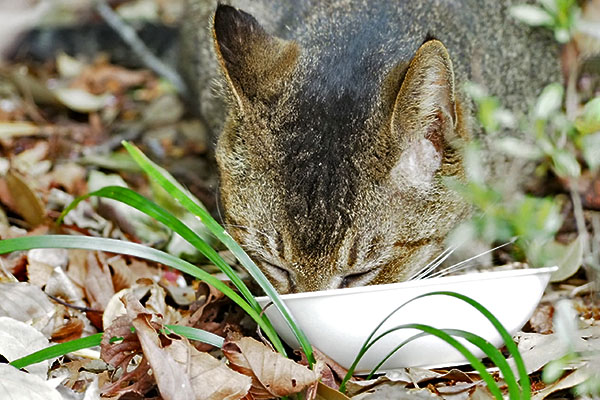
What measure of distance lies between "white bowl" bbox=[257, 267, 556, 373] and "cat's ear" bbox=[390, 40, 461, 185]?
1.75 ft

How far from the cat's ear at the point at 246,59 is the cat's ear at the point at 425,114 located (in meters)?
0.53

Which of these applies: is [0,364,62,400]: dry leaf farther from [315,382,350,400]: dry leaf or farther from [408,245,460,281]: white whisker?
[408,245,460,281]: white whisker

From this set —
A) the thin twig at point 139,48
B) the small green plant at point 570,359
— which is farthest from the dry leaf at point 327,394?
the thin twig at point 139,48

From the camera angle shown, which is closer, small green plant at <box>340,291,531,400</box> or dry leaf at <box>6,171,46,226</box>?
small green plant at <box>340,291,531,400</box>

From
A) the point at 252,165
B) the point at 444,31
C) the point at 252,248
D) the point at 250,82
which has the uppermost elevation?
the point at 444,31

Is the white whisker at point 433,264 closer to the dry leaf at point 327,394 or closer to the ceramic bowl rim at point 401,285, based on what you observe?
the ceramic bowl rim at point 401,285

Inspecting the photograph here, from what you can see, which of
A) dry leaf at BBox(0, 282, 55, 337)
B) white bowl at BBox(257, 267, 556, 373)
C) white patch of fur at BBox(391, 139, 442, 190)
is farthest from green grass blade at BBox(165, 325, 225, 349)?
white patch of fur at BBox(391, 139, 442, 190)

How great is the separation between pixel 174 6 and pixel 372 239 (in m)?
4.81

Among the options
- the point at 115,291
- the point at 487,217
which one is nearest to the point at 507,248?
the point at 487,217

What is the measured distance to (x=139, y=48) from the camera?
596 cm

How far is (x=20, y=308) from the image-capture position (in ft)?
10.0

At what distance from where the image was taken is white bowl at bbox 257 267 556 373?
106 inches

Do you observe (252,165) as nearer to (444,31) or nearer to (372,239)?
(372,239)

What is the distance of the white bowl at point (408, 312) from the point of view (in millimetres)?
2701
